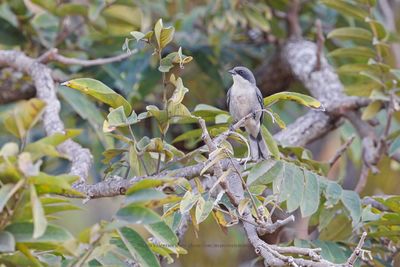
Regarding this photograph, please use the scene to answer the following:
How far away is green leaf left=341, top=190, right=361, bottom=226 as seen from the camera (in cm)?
247

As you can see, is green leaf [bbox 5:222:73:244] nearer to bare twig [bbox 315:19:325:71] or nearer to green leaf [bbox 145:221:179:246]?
green leaf [bbox 145:221:179:246]

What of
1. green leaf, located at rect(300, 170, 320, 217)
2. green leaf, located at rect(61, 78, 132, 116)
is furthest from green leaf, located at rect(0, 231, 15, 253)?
green leaf, located at rect(300, 170, 320, 217)

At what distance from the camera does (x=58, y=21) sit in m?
4.09

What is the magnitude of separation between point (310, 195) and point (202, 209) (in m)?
0.58

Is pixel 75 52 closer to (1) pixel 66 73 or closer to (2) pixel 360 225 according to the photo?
(1) pixel 66 73

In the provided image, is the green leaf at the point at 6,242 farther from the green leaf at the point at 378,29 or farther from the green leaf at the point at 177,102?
the green leaf at the point at 378,29

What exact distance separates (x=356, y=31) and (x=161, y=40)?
71.5 inches

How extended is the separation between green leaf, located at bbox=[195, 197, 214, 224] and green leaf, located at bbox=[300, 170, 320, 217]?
0.47m

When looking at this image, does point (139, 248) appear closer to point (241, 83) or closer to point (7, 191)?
point (7, 191)

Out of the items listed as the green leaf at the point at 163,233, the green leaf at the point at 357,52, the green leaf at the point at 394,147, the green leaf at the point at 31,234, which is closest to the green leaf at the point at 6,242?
the green leaf at the point at 31,234

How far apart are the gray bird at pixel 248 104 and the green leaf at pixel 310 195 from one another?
37cm

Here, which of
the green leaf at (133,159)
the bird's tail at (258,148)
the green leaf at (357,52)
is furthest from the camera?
the green leaf at (357,52)

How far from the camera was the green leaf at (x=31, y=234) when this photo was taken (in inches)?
61.2

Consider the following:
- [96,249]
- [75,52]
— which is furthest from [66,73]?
[96,249]
